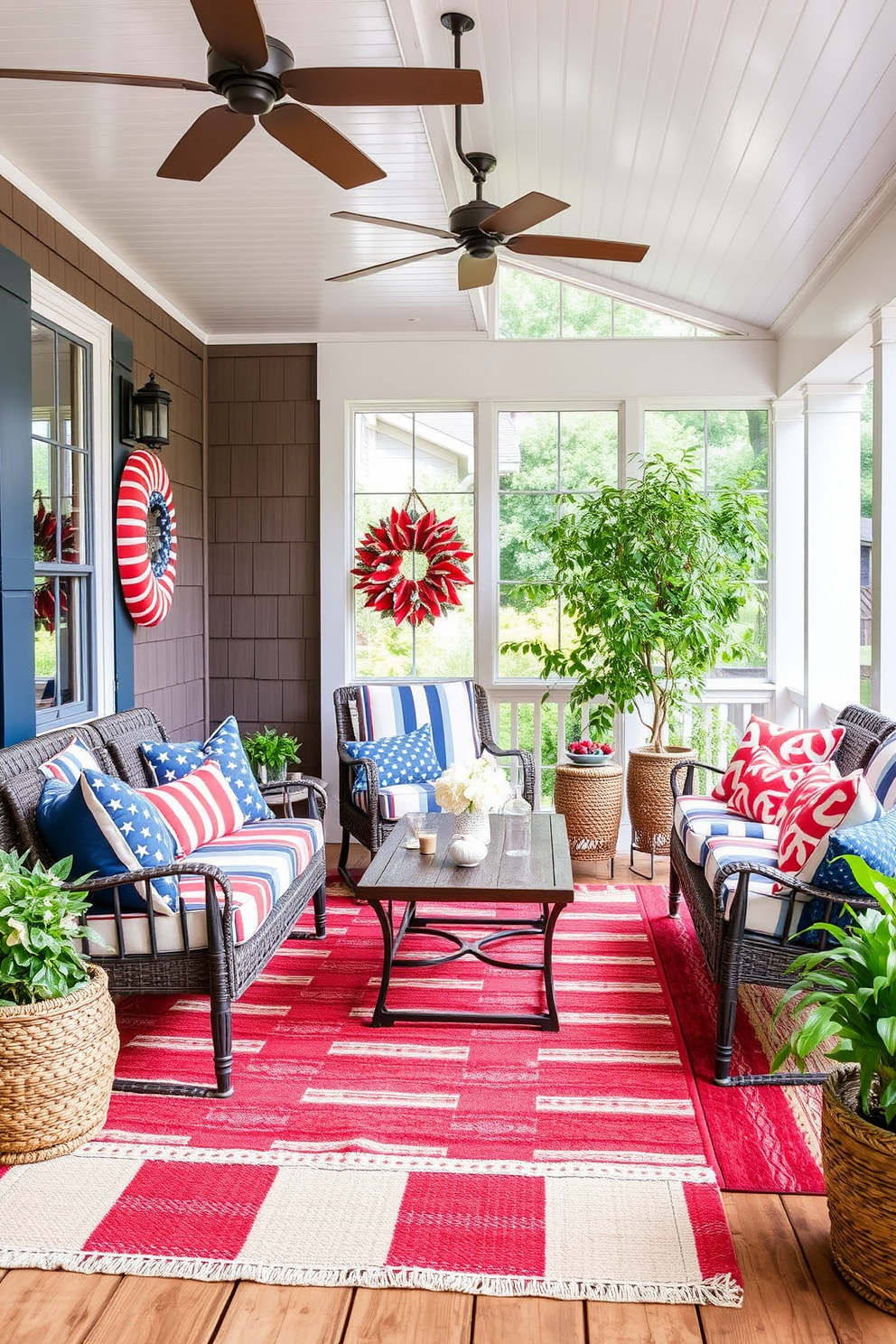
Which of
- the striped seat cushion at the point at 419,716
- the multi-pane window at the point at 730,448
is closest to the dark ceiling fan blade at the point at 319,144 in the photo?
the striped seat cushion at the point at 419,716

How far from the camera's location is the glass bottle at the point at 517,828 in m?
3.68

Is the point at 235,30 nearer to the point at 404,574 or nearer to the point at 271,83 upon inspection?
the point at 271,83

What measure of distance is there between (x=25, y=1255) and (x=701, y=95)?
3782 millimetres

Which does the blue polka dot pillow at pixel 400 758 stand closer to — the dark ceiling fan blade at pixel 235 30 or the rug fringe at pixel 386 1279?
the rug fringe at pixel 386 1279

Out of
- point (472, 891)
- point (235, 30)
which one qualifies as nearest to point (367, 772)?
point (472, 891)

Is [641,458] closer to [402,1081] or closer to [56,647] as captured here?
[56,647]

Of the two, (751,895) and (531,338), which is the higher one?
(531,338)

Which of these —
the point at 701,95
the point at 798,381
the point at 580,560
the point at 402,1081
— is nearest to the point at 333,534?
the point at 580,560

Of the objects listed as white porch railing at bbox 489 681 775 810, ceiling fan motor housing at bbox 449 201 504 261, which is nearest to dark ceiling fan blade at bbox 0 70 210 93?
ceiling fan motor housing at bbox 449 201 504 261

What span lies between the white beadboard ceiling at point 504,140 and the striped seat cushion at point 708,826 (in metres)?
2.29

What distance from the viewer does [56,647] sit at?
414 cm

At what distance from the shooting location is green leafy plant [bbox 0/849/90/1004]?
2570mm

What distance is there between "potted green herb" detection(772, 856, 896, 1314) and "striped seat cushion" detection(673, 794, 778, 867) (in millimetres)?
1487

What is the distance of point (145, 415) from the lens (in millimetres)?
4645
